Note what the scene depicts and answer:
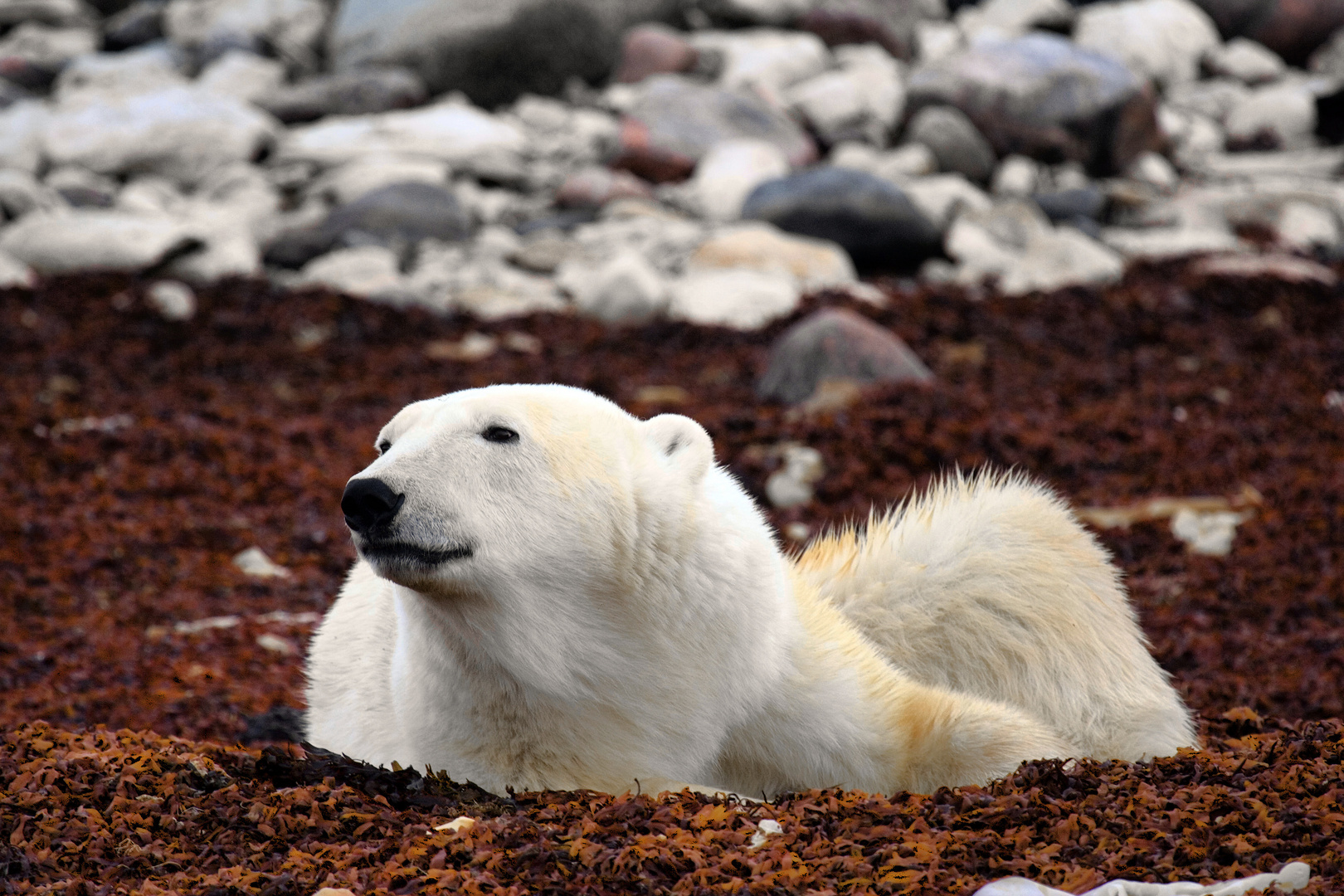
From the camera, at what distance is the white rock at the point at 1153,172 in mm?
16672

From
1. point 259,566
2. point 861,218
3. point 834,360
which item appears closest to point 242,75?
point 861,218

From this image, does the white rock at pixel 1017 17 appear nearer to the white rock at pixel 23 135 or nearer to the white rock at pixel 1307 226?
the white rock at pixel 1307 226

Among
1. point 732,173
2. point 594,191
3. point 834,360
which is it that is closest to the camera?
point 834,360

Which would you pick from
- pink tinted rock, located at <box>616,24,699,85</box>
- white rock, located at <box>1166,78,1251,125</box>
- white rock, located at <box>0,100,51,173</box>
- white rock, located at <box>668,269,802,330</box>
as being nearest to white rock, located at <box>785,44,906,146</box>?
pink tinted rock, located at <box>616,24,699,85</box>

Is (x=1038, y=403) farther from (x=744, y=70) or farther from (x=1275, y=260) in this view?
(x=744, y=70)

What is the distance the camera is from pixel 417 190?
13273 mm

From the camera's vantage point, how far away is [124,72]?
61.8ft

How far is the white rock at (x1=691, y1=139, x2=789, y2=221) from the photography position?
47.0ft

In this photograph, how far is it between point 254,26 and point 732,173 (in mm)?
9323

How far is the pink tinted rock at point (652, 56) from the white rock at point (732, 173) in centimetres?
339

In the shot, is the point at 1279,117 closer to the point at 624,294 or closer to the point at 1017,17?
the point at 1017,17

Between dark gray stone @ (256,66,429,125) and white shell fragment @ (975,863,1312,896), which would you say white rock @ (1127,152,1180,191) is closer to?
dark gray stone @ (256,66,429,125)

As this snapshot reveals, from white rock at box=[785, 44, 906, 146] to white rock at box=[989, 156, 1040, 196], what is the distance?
1.48m

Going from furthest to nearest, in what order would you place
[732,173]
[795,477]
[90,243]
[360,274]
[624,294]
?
1. [732,173]
2. [360,274]
3. [90,243]
4. [624,294]
5. [795,477]
